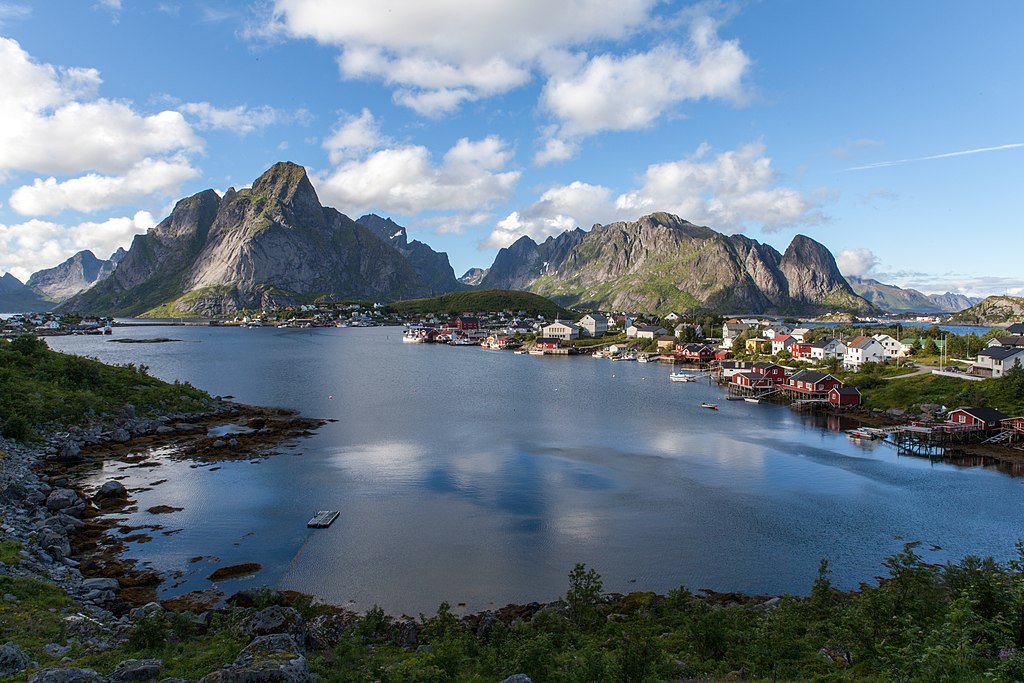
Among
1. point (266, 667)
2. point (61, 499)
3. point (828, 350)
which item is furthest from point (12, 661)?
point (828, 350)

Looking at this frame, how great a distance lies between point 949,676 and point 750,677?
3917 mm

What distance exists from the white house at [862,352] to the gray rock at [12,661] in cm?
6977

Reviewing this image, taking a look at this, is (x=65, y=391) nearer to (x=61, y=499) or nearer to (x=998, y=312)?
(x=61, y=499)

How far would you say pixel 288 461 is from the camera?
31484mm

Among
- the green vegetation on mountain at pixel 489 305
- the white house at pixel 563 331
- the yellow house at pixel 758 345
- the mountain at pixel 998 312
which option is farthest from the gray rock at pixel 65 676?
the mountain at pixel 998 312

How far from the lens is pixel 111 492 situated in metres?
24.7

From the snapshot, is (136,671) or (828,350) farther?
(828,350)

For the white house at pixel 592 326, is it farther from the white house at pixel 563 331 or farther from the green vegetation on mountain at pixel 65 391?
the green vegetation on mountain at pixel 65 391

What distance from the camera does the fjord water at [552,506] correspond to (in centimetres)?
1873

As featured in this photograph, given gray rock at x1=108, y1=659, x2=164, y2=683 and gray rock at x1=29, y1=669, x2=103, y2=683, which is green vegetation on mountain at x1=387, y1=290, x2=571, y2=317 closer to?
gray rock at x1=108, y1=659, x2=164, y2=683

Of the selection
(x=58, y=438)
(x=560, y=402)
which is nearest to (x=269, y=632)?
(x=58, y=438)

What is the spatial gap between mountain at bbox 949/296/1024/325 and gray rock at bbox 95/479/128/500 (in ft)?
659

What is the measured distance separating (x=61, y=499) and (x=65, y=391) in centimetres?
1728

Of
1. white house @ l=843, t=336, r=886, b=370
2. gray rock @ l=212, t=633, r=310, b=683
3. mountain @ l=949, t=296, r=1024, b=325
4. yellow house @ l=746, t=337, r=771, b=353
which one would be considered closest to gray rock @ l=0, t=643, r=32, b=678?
gray rock @ l=212, t=633, r=310, b=683
